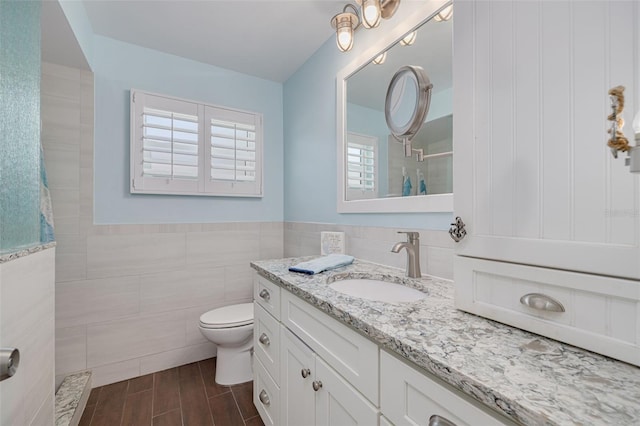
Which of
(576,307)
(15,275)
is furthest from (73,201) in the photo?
(576,307)

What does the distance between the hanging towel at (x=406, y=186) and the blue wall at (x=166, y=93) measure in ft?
4.80

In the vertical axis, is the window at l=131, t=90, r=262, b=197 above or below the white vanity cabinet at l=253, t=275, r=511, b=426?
above

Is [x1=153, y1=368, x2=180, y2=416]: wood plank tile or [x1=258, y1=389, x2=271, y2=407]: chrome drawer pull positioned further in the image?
[x1=153, y1=368, x2=180, y2=416]: wood plank tile

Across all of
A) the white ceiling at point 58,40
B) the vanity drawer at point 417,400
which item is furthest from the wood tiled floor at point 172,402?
the white ceiling at point 58,40

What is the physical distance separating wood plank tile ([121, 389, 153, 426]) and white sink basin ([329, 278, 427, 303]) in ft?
4.55

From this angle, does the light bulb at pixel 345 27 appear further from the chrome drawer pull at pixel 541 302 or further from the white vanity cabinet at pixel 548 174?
the chrome drawer pull at pixel 541 302

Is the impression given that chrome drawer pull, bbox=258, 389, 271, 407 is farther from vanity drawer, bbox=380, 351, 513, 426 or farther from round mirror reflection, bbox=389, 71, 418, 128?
round mirror reflection, bbox=389, 71, 418, 128

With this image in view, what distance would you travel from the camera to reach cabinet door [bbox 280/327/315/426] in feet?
3.31

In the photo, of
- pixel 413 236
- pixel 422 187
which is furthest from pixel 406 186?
pixel 413 236

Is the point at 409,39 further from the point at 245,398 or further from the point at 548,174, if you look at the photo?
the point at 245,398

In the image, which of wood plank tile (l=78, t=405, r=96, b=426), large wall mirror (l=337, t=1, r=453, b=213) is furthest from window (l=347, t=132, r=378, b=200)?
wood plank tile (l=78, t=405, r=96, b=426)

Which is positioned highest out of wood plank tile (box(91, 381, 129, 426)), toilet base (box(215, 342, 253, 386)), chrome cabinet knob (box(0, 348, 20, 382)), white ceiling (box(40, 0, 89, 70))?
white ceiling (box(40, 0, 89, 70))

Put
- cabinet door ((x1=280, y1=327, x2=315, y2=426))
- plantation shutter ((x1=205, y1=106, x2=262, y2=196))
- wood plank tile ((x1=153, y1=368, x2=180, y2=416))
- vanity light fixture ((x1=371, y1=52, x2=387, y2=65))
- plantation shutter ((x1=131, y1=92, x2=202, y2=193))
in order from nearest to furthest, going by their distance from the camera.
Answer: cabinet door ((x1=280, y1=327, x2=315, y2=426)) → vanity light fixture ((x1=371, y1=52, x2=387, y2=65)) → wood plank tile ((x1=153, y1=368, x2=180, y2=416)) → plantation shutter ((x1=131, y1=92, x2=202, y2=193)) → plantation shutter ((x1=205, y1=106, x2=262, y2=196))

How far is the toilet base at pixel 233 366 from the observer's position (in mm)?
1898
